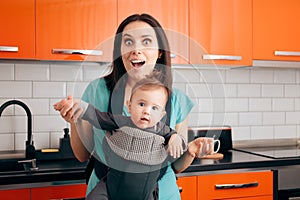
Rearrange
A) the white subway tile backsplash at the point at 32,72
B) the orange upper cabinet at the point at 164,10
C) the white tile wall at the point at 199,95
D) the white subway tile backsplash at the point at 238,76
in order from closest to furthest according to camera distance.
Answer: the white tile wall at the point at 199,95
the orange upper cabinet at the point at 164,10
the white subway tile backsplash at the point at 32,72
the white subway tile backsplash at the point at 238,76

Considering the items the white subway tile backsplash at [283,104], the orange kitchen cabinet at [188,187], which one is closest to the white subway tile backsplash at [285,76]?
the white subway tile backsplash at [283,104]

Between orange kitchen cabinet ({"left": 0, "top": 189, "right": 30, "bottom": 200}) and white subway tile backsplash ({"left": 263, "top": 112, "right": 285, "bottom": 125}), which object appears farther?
white subway tile backsplash ({"left": 263, "top": 112, "right": 285, "bottom": 125})

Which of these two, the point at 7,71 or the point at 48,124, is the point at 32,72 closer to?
the point at 7,71

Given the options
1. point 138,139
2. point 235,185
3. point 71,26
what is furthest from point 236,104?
point 138,139

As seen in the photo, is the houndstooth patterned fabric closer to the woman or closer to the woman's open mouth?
the woman

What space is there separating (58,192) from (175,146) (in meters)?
0.74

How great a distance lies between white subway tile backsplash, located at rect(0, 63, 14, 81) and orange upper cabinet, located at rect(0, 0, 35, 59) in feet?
0.98

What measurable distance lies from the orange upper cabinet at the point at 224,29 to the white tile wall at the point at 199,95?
0.24 m

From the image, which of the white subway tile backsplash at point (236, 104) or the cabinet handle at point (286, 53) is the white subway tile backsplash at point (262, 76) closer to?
the white subway tile backsplash at point (236, 104)

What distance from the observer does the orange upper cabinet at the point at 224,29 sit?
221cm

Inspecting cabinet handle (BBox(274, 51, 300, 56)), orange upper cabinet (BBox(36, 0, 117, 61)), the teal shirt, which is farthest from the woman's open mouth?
cabinet handle (BBox(274, 51, 300, 56))

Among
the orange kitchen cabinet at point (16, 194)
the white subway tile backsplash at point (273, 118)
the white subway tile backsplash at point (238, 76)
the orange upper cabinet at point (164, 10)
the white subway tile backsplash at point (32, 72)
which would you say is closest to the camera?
the orange kitchen cabinet at point (16, 194)

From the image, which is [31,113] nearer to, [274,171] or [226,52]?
[226,52]

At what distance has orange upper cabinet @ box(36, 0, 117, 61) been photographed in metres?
1.94
